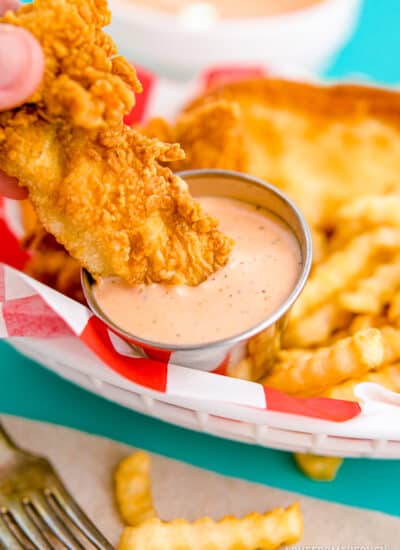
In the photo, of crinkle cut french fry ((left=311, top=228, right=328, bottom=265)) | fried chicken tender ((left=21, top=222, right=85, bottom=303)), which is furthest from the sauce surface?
fried chicken tender ((left=21, top=222, right=85, bottom=303))

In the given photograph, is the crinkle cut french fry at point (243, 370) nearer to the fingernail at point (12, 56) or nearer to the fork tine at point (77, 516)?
the fork tine at point (77, 516)

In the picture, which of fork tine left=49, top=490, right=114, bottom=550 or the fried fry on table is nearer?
the fried fry on table

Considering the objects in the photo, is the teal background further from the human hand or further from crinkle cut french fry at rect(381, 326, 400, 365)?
the human hand

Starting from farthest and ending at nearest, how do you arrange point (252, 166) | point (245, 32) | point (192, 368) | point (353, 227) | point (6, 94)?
1. point (245, 32)
2. point (252, 166)
3. point (353, 227)
4. point (192, 368)
5. point (6, 94)

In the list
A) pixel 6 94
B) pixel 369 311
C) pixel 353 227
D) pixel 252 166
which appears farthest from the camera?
pixel 252 166

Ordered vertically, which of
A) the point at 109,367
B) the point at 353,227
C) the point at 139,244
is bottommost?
the point at 109,367

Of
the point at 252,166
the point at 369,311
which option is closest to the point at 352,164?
the point at 252,166

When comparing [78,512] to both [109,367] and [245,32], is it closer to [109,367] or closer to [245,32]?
[109,367]
